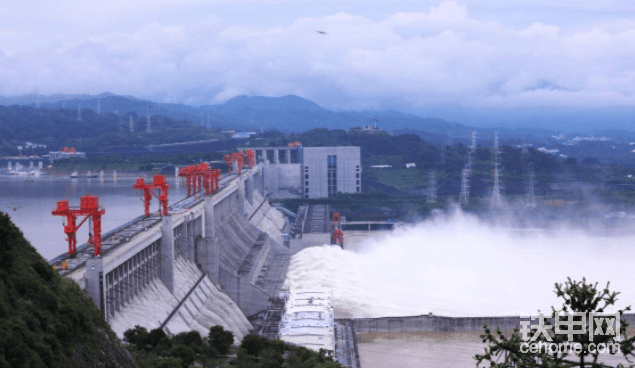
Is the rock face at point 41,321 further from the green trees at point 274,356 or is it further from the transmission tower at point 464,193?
the transmission tower at point 464,193

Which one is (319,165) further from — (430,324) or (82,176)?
(430,324)

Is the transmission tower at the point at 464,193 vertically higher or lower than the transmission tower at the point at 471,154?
lower

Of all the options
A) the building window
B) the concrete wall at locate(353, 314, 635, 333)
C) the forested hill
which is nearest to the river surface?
the building window

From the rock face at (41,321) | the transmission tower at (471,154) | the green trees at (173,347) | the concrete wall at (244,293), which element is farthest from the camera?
A: the transmission tower at (471,154)

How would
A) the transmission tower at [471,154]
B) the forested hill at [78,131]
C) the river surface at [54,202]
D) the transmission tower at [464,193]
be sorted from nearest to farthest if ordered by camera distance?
the river surface at [54,202], the transmission tower at [464,193], the transmission tower at [471,154], the forested hill at [78,131]

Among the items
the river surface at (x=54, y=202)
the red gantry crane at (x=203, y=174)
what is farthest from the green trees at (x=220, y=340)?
the red gantry crane at (x=203, y=174)

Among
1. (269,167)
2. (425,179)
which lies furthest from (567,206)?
(269,167)

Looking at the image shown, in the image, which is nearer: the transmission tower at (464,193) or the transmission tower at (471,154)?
the transmission tower at (464,193)
